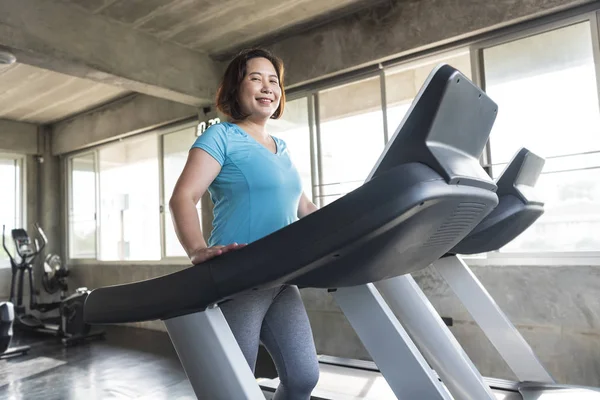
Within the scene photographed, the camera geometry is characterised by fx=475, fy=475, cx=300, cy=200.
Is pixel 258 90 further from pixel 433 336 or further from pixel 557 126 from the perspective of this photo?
pixel 557 126

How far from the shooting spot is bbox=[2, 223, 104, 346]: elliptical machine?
4.75m

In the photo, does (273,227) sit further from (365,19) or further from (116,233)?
(116,233)

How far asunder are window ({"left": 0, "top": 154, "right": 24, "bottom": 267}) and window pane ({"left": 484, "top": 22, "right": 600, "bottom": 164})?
20.4 feet

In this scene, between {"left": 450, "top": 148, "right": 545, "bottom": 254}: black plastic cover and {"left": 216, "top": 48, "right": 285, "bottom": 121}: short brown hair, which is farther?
{"left": 450, "top": 148, "right": 545, "bottom": 254}: black plastic cover

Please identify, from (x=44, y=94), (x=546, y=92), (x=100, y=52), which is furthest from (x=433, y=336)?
(x=44, y=94)

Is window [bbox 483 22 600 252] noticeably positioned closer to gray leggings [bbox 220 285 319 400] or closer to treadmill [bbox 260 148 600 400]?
treadmill [bbox 260 148 600 400]

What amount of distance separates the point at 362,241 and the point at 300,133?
349 centimetres

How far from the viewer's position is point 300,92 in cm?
404

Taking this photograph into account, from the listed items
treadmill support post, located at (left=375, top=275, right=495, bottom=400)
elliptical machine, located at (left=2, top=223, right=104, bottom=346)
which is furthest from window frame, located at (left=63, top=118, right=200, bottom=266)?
treadmill support post, located at (left=375, top=275, right=495, bottom=400)

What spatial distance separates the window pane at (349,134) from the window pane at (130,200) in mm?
2555

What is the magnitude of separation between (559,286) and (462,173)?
2.49m

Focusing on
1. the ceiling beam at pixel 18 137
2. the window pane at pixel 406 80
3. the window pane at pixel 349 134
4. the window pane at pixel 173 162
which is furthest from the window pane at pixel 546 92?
the ceiling beam at pixel 18 137

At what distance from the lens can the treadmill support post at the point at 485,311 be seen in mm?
1856

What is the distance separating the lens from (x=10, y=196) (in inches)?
257
